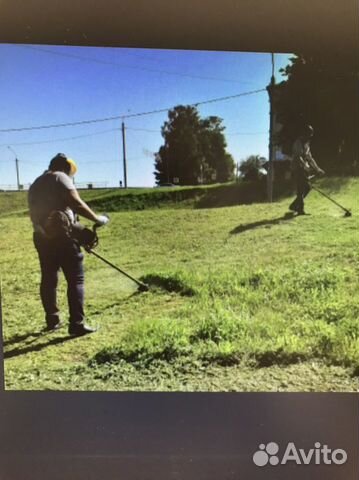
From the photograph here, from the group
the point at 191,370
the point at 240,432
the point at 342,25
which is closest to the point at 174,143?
the point at 342,25

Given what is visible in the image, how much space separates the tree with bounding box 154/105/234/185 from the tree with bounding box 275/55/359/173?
1.26 ft

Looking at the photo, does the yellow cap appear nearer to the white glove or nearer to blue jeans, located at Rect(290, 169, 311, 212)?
the white glove

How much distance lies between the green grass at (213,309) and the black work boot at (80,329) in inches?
1.3

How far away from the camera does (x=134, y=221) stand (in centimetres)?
293

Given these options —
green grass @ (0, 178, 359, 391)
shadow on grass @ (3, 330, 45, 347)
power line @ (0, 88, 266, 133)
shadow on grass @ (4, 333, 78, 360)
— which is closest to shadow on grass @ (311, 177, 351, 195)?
green grass @ (0, 178, 359, 391)

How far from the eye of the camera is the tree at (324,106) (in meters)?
2.63

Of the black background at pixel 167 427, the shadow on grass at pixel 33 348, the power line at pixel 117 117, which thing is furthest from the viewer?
the shadow on grass at pixel 33 348

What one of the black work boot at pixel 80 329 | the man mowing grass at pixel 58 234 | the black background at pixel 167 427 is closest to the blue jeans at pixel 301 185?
the black background at pixel 167 427

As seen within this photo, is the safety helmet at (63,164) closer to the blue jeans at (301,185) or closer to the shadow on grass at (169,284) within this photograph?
the shadow on grass at (169,284)

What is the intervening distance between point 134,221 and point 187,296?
0.60 metres

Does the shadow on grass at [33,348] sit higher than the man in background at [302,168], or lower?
lower

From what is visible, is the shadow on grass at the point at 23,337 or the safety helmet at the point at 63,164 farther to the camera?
the shadow on grass at the point at 23,337

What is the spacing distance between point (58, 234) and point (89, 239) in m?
0.19

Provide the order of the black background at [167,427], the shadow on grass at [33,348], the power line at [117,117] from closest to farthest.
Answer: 1. the black background at [167,427]
2. the power line at [117,117]
3. the shadow on grass at [33,348]
